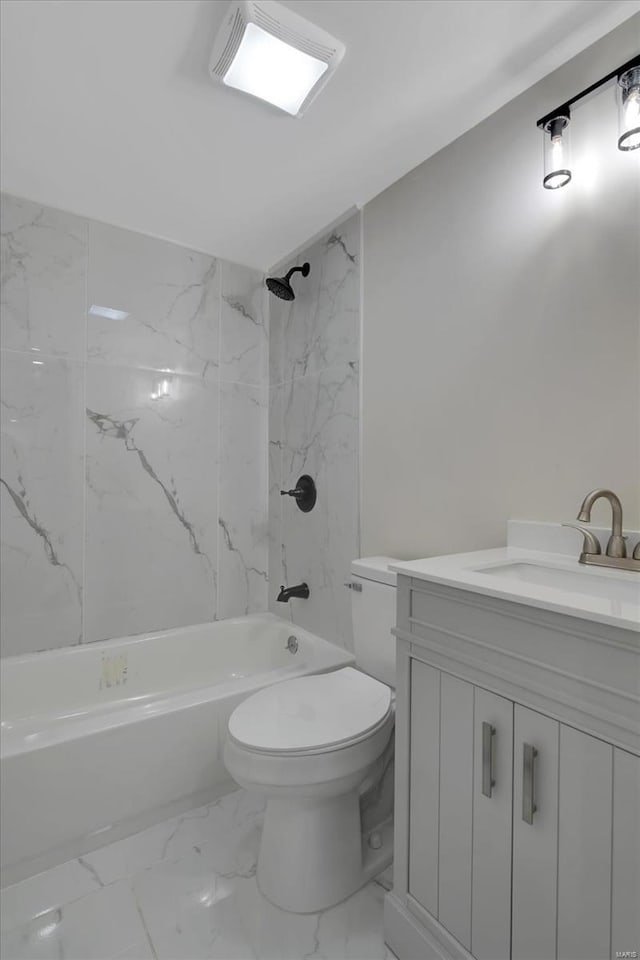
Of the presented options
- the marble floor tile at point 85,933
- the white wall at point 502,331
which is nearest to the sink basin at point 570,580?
the white wall at point 502,331

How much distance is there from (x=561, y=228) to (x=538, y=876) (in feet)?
4.86

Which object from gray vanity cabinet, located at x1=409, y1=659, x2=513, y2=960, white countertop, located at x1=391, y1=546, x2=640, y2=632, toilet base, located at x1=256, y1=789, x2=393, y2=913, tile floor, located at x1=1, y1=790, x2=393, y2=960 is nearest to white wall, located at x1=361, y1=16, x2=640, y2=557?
white countertop, located at x1=391, y1=546, x2=640, y2=632

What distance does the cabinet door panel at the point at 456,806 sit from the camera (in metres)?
0.98

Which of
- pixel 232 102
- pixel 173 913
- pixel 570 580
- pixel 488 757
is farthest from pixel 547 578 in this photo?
pixel 232 102

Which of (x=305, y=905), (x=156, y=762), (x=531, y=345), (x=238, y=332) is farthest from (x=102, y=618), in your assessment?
(x=531, y=345)

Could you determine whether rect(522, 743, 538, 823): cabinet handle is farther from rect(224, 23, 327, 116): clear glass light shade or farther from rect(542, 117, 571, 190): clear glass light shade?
rect(224, 23, 327, 116): clear glass light shade

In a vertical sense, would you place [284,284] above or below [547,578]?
above

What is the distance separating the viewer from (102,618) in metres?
2.21

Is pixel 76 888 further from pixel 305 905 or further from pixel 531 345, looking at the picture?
pixel 531 345

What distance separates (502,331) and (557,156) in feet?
1.48

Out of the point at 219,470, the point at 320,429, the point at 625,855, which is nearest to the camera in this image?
the point at 625,855

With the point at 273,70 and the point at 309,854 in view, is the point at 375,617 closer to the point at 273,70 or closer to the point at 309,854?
the point at 309,854

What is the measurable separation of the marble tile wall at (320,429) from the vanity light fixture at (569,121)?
0.91 meters

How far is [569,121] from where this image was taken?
1280 millimetres
